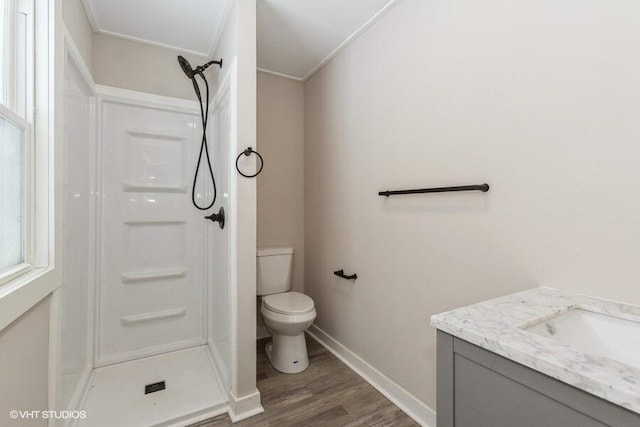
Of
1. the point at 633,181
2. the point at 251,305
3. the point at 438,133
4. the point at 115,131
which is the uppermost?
the point at 115,131

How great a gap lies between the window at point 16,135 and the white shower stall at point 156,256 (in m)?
0.26

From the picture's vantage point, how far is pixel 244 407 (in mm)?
1572

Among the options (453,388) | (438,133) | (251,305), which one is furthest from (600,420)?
(251,305)

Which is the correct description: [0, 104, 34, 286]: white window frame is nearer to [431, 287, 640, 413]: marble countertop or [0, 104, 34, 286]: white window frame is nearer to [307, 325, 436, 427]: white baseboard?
[431, 287, 640, 413]: marble countertop

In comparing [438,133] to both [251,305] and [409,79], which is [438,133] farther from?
[251,305]

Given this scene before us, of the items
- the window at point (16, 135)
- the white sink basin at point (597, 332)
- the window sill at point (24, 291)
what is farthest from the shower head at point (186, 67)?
the white sink basin at point (597, 332)

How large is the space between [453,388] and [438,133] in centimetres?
114

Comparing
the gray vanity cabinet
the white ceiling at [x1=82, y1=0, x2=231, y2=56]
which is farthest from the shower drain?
the white ceiling at [x1=82, y1=0, x2=231, y2=56]

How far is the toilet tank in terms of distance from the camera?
89.4 inches

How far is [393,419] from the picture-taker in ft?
5.03

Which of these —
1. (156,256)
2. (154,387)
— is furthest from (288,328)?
(156,256)

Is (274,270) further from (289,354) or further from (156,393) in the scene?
(156,393)

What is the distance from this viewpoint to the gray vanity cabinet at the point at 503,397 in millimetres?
528

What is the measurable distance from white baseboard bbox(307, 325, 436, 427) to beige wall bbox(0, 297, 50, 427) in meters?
1.61
